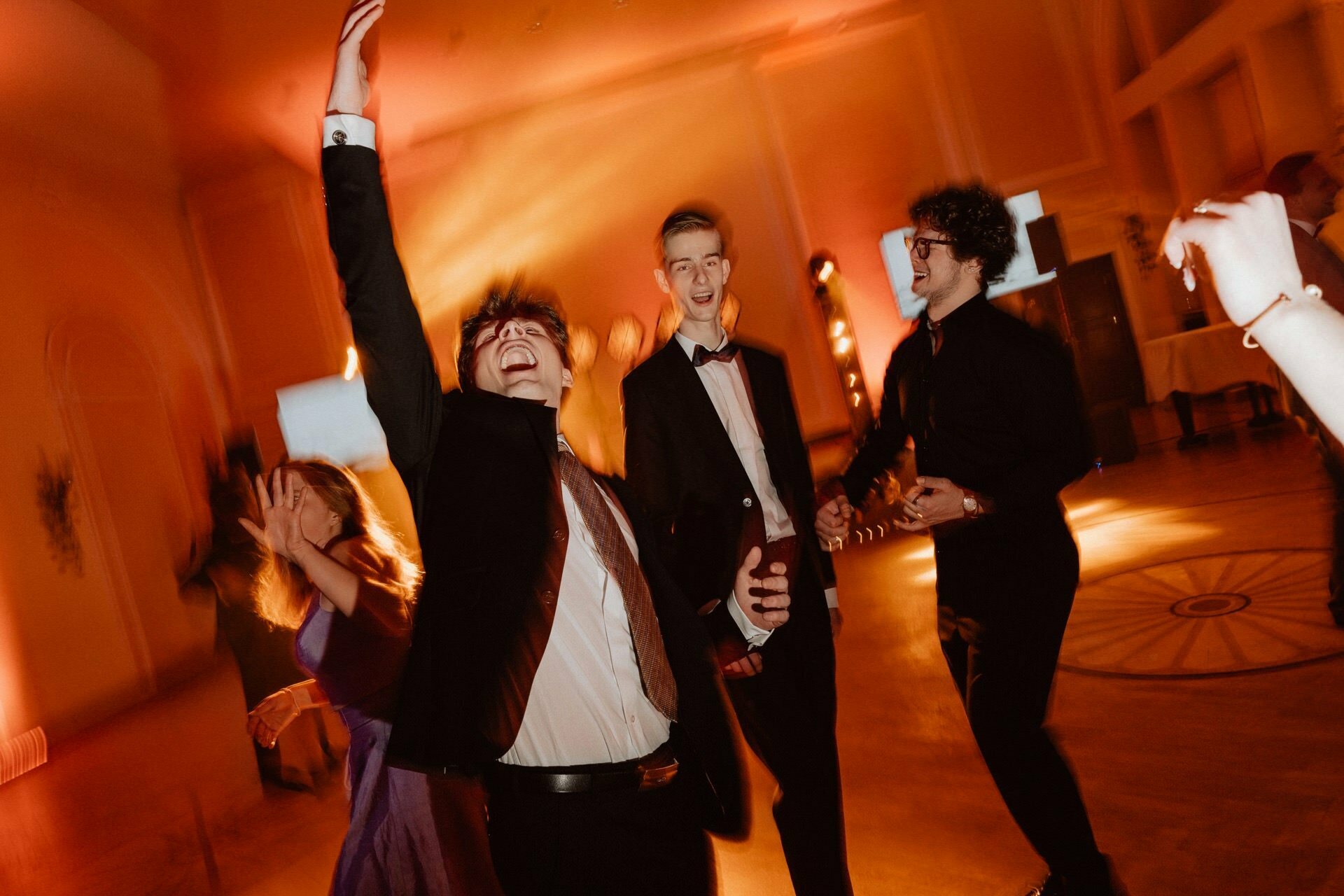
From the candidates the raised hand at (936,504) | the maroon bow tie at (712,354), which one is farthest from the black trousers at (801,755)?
the maroon bow tie at (712,354)

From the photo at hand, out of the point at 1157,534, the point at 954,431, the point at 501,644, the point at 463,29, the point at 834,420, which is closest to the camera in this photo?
the point at 501,644

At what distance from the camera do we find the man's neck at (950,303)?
1884 millimetres

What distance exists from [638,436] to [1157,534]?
3.81 meters

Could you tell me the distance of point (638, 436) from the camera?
6.52ft

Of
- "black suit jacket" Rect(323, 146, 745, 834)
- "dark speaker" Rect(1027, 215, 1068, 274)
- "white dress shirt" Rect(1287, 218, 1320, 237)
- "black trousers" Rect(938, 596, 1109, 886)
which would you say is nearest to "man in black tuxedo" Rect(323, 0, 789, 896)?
"black suit jacket" Rect(323, 146, 745, 834)

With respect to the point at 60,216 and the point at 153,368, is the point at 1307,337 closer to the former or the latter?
the point at 60,216

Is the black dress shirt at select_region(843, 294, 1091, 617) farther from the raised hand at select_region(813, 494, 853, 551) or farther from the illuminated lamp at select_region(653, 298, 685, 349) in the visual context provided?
the illuminated lamp at select_region(653, 298, 685, 349)

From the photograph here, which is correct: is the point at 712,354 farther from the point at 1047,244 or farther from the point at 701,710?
the point at 1047,244

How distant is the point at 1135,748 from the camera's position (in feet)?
8.08

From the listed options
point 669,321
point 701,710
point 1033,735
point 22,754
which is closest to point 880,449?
point 669,321

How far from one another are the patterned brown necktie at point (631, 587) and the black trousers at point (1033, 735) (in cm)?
78

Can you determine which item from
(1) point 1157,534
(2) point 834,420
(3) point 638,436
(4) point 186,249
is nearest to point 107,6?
(4) point 186,249

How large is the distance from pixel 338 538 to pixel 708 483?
92 cm

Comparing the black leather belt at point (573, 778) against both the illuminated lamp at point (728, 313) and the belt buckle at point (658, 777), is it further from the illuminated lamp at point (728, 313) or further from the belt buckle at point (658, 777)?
the illuminated lamp at point (728, 313)
